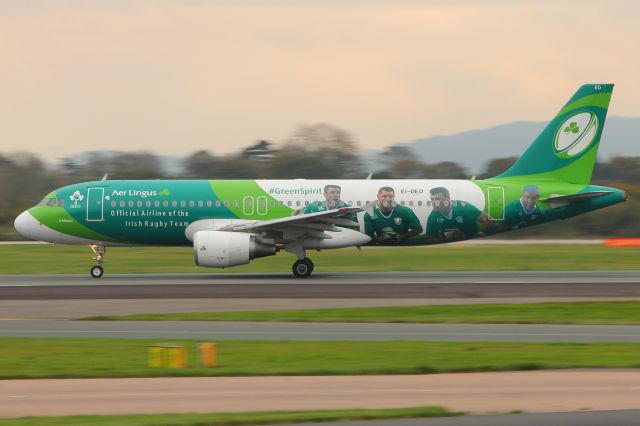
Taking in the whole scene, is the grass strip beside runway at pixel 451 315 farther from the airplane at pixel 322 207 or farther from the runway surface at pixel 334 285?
the airplane at pixel 322 207

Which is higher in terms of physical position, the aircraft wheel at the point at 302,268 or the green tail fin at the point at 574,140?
the green tail fin at the point at 574,140

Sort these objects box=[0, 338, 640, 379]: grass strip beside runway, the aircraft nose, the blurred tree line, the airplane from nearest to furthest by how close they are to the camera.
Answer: box=[0, 338, 640, 379]: grass strip beside runway, the airplane, the aircraft nose, the blurred tree line

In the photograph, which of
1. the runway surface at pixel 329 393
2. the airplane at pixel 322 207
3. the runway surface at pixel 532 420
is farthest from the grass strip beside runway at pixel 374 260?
the runway surface at pixel 532 420

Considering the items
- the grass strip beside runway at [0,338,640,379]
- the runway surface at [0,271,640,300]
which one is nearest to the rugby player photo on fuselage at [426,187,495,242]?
the runway surface at [0,271,640,300]

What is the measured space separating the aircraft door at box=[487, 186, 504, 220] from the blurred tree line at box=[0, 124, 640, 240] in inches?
1847

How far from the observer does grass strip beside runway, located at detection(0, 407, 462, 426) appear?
45.1ft

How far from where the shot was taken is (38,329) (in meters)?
24.4

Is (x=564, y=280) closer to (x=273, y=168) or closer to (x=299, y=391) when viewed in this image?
(x=299, y=391)

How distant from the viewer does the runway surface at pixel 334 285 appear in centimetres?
3194

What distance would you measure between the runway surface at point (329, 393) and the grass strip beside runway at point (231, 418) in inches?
19.5

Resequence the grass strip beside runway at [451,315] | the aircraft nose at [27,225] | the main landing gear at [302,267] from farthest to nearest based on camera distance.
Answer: the aircraft nose at [27,225], the main landing gear at [302,267], the grass strip beside runway at [451,315]

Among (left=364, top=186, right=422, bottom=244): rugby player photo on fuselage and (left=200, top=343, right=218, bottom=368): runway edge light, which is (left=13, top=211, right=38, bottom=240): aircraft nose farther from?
(left=200, top=343, right=218, bottom=368): runway edge light

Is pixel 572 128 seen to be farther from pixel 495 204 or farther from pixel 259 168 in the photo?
pixel 259 168

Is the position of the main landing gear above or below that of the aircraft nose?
below
